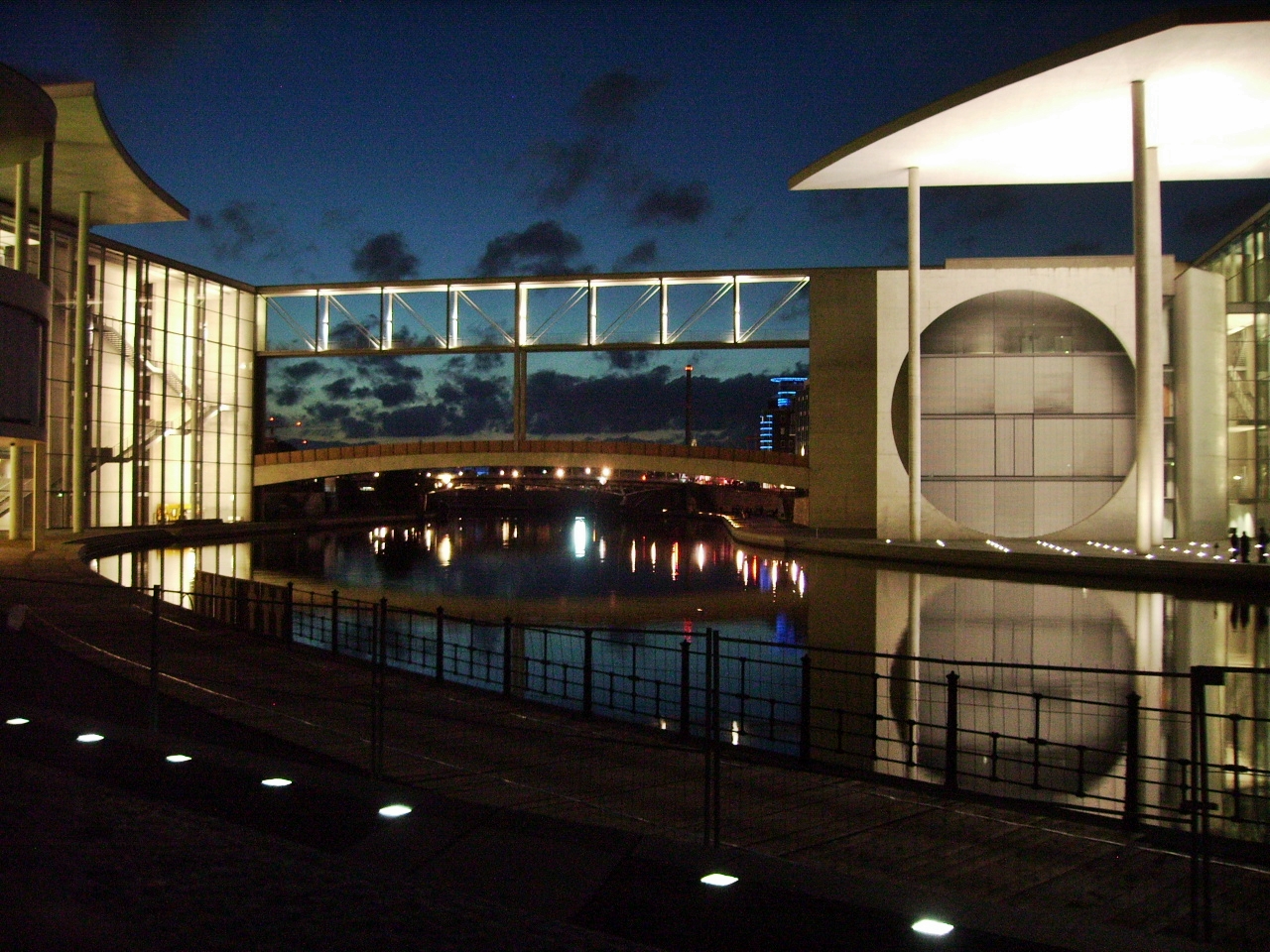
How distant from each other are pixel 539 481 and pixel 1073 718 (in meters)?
126

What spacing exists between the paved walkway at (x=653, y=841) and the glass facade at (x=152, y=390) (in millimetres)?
33604

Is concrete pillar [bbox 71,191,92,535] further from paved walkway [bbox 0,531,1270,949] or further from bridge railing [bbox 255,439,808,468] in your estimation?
paved walkway [bbox 0,531,1270,949]

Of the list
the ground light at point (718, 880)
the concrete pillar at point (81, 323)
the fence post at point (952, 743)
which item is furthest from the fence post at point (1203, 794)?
the concrete pillar at point (81, 323)

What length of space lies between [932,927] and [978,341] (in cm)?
3905

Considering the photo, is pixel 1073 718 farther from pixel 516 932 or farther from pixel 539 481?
pixel 539 481

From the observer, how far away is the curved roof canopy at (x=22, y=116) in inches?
820

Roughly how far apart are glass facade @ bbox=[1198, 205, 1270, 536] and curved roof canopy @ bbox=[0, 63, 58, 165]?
37298 mm

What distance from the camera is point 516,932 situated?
442 cm

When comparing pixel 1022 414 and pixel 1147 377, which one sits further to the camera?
pixel 1022 414

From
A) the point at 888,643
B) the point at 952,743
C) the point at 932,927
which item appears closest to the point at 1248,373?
the point at 888,643

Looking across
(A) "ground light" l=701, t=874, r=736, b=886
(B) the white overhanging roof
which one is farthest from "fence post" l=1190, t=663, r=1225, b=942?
(B) the white overhanging roof

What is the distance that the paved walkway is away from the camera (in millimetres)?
4633

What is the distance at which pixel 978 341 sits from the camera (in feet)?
134

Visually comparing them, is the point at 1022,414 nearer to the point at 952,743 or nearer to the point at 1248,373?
the point at 1248,373
